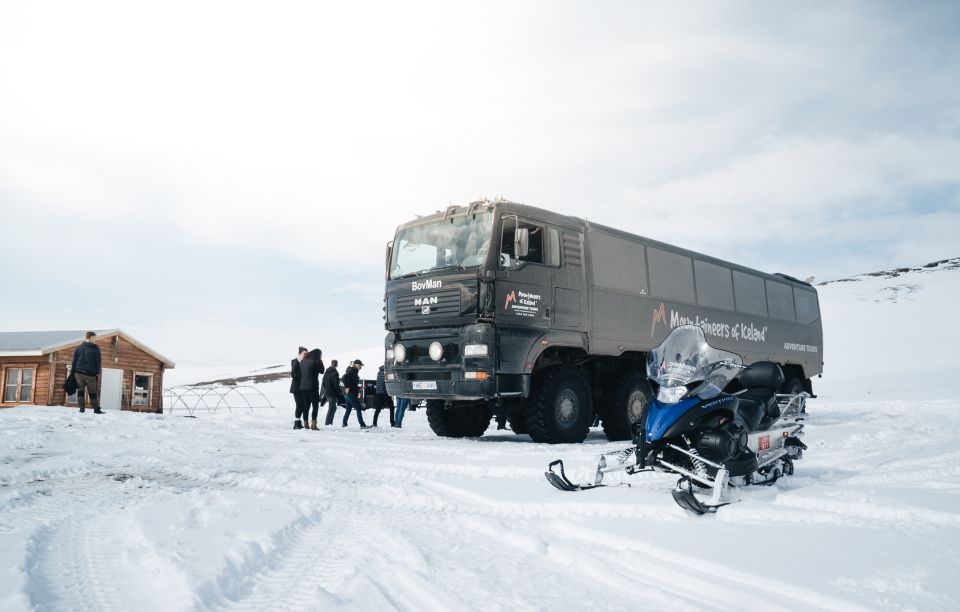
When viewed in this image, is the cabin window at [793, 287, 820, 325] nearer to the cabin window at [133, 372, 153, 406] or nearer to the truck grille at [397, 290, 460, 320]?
the truck grille at [397, 290, 460, 320]

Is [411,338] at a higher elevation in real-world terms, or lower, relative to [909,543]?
higher

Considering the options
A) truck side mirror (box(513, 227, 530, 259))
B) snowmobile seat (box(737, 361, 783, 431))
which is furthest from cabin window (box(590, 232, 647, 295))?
snowmobile seat (box(737, 361, 783, 431))

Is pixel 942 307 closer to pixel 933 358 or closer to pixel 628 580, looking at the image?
pixel 933 358

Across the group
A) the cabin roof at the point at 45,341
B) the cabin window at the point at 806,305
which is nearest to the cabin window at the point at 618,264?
the cabin window at the point at 806,305

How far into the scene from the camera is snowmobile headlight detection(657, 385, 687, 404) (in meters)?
4.71

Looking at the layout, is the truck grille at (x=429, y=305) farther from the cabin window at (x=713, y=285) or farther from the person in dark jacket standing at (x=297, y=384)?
the cabin window at (x=713, y=285)

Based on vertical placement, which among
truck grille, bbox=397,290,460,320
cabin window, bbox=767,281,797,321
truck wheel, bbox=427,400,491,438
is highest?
cabin window, bbox=767,281,797,321

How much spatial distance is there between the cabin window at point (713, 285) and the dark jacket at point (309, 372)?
732 cm

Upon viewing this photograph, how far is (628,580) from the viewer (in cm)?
281

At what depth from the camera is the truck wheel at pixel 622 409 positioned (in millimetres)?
10219

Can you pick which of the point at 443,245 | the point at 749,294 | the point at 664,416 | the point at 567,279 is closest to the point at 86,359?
the point at 443,245

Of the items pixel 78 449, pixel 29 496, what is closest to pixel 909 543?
pixel 29 496

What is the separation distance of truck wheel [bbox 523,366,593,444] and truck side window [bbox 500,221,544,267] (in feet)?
5.52

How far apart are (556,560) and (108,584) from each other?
197 centimetres
